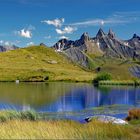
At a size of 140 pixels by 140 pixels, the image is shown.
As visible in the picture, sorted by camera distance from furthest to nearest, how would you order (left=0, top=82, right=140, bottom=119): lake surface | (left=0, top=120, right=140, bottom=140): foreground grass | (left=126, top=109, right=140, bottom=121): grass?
1. (left=0, top=82, right=140, bottom=119): lake surface
2. (left=126, top=109, right=140, bottom=121): grass
3. (left=0, top=120, right=140, bottom=140): foreground grass

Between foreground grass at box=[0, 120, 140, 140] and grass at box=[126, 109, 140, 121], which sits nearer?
foreground grass at box=[0, 120, 140, 140]

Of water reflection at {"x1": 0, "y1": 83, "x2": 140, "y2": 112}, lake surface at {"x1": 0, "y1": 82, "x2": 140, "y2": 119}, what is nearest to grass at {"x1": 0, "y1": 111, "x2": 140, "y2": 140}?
lake surface at {"x1": 0, "y1": 82, "x2": 140, "y2": 119}

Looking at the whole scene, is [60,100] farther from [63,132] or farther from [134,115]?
[63,132]

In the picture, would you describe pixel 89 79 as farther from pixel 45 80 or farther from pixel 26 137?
pixel 26 137

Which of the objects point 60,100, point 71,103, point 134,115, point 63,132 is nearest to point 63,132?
point 63,132

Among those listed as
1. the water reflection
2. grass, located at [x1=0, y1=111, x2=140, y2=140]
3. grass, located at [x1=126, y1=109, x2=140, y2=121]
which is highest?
grass, located at [x1=0, y1=111, x2=140, y2=140]

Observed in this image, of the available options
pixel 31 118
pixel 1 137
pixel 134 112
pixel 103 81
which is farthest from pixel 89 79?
pixel 1 137

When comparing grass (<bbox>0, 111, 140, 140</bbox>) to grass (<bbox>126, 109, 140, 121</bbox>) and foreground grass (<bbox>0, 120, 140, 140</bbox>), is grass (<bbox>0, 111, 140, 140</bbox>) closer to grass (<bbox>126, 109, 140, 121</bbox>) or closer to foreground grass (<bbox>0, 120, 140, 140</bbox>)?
foreground grass (<bbox>0, 120, 140, 140</bbox>)

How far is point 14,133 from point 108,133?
5625mm

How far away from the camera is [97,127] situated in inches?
955

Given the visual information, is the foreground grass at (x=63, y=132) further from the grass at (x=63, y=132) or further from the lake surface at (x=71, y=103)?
the lake surface at (x=71, y=103)

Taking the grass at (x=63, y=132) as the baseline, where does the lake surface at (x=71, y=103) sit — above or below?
below

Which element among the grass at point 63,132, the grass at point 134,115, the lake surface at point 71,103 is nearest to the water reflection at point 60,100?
the lake surface at point 71,103

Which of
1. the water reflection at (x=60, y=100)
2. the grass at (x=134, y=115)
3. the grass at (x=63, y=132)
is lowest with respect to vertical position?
the water reflection at (x=60, y=100)
